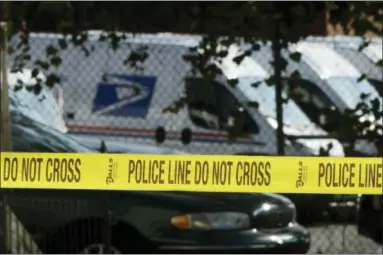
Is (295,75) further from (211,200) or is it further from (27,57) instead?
(27,57)

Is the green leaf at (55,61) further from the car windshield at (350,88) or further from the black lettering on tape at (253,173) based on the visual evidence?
the black lettering on tape at (253,173)

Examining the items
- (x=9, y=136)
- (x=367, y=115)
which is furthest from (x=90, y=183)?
(x=367, y=115)

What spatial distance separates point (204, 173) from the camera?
227 inches

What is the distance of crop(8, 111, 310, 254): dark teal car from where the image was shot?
676 cm

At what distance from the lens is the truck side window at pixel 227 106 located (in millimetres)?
7590

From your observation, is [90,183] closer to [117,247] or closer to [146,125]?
[117,247]

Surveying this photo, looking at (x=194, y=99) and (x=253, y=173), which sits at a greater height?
(x=194, y=99)

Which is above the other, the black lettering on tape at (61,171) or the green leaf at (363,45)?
the green leaf at (363,45)

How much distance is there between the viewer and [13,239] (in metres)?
7.10

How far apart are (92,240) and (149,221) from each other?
47 centimetres

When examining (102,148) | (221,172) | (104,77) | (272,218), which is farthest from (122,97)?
(221,172)

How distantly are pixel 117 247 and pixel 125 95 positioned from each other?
123cm

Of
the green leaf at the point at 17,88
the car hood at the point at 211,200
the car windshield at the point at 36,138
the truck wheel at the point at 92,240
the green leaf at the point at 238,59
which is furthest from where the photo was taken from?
the green leaf at the point at 238,59

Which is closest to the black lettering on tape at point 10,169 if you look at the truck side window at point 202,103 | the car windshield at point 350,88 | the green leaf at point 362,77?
the truck side window at point 202,103
